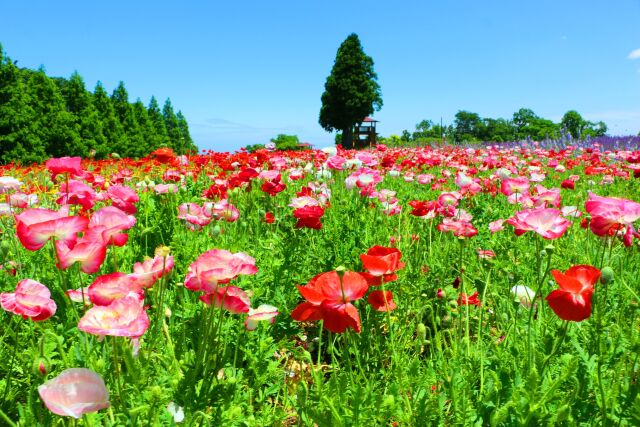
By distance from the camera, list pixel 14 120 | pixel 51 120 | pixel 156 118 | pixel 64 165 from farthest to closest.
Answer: pixel 156 118 < pixel 51 120 < pixel 14 120 < pixel 64 165

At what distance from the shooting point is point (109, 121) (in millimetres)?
21234

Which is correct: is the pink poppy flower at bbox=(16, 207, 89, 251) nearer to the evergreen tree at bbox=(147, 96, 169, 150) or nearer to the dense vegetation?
the evergreen tree at bbox=(147, 96, 169, 150)

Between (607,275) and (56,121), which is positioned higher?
(56,121)

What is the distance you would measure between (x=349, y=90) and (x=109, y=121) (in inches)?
874

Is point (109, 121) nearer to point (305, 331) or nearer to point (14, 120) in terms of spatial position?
point (14, 120)

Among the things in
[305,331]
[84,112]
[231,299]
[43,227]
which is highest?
[84,112]

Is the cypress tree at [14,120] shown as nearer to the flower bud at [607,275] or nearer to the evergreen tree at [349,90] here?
the flower bud at [607,275]

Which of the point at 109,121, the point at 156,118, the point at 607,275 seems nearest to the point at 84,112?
the point at 109,121

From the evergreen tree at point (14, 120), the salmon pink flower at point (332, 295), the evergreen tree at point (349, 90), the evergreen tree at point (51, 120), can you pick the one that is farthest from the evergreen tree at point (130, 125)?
the salmon pink flower at point (332, 295)

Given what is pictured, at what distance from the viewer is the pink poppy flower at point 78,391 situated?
0.87 metres

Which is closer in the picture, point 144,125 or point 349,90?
point 144,125

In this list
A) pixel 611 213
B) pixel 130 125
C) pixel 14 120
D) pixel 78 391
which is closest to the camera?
pixel 78 391

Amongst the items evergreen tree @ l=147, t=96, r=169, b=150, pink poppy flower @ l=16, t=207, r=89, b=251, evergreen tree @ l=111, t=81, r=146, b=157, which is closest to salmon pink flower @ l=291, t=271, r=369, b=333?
pink poppy flower @ l=16, t=207, r=89, b=251

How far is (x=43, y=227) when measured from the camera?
118 centimetres
